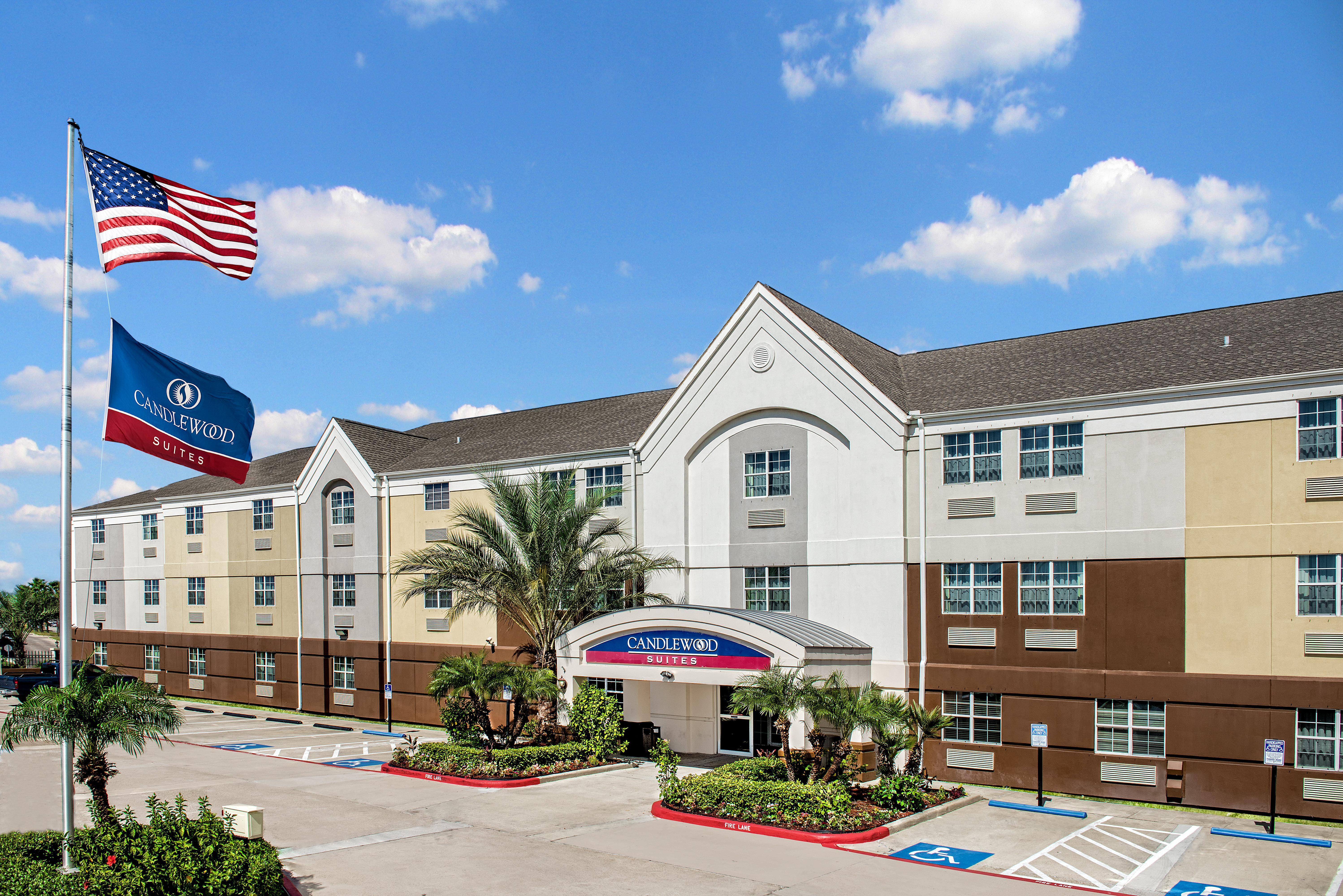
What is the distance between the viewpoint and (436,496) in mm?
37781

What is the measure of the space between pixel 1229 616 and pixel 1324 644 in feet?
6.14

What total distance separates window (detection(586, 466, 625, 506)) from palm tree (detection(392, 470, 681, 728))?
149 centimetres

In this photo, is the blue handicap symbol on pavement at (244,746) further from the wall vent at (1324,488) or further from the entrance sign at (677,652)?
the wall vent at (1324,488)

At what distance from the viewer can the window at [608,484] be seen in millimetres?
32812

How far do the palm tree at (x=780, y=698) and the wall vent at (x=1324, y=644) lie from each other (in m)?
10.6

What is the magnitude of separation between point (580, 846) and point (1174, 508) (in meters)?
15.6

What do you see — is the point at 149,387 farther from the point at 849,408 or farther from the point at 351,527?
the point at 351,527

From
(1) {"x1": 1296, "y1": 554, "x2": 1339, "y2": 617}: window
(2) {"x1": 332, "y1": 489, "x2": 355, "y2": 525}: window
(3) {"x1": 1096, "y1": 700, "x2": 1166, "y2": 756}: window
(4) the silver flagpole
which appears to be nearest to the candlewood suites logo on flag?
(4) the silver flagpole

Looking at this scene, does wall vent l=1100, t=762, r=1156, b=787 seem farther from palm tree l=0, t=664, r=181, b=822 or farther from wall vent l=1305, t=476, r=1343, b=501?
palm tree l=0, t=664, r=181, b=822

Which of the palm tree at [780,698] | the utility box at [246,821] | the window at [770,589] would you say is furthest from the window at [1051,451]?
the utility box at [246,821]

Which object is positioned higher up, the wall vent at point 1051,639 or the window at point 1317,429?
the window at point 1317,429

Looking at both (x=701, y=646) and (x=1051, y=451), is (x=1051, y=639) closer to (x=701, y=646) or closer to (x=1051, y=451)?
(x=1051, y=451)

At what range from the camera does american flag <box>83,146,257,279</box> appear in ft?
49.6

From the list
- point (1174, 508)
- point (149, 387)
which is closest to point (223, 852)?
point (149, 387)
